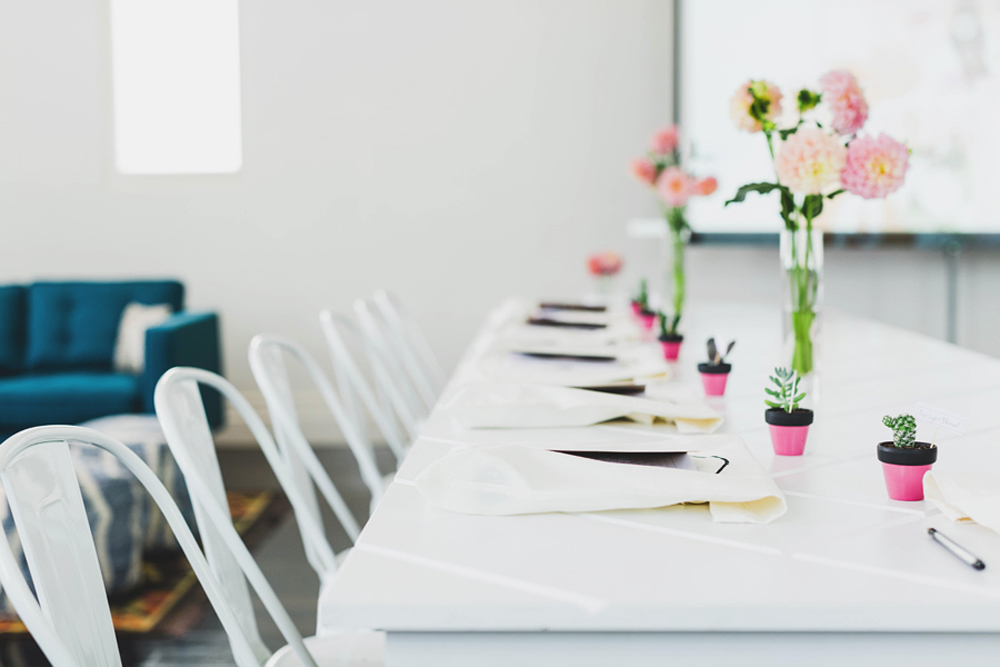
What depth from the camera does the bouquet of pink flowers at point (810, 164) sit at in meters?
1.38

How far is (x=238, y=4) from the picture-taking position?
4.65m

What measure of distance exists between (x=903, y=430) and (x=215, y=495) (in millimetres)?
961

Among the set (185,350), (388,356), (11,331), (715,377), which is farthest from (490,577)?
(11,331)

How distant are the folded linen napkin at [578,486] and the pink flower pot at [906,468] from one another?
128 millimetres

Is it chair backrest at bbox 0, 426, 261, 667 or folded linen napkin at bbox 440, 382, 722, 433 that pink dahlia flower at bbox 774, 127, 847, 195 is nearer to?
folded linen napkin at bbox 440, 382, 722, 433

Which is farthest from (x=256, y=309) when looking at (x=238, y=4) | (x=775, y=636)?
(x=775, y=636)

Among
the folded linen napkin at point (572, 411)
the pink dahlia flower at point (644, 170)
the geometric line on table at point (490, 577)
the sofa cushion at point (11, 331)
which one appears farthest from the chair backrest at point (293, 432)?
the sofa cushion at point (11, 331)

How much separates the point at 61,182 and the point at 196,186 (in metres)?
0.73

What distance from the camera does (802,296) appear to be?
5.34 ft

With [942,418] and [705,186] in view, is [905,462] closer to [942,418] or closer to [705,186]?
[942,418]

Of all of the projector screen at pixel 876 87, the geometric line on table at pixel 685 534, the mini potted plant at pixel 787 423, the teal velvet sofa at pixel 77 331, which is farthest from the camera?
the teal velvet sofa at pixel 77 331

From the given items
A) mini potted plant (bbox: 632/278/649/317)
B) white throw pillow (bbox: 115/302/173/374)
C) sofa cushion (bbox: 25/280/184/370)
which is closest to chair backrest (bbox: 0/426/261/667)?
mini potted plant (bbox: 632/278/649/317)

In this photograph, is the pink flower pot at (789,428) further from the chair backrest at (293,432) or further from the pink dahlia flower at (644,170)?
the pink dahlia flower at (644,170)

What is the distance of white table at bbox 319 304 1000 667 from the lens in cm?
70
